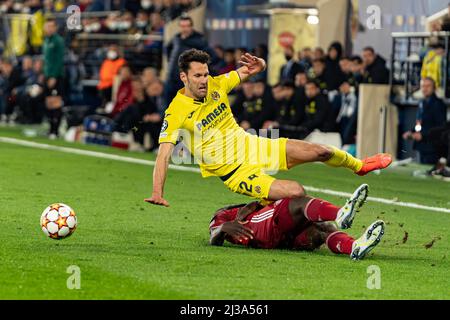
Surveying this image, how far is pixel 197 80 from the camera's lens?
1165cm

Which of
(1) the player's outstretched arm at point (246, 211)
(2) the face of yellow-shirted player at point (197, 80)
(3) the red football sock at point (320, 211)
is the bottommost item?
(1) the player's outstretched arm at point (246, 211)

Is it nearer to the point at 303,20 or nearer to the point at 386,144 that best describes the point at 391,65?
the point at 386,144

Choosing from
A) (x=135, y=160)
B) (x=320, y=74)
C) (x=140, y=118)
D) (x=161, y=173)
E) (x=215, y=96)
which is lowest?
(x=135, y=160)

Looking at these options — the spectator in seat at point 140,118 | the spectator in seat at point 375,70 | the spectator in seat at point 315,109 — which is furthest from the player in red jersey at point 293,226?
the spectator in seat at point 140,118

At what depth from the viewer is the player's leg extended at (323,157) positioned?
38.9 ft

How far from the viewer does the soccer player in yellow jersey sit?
11.4 m

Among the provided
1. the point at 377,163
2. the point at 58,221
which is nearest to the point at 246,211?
the point at 377,163

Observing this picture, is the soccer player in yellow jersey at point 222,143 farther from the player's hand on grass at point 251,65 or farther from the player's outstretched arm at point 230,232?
the player's hand on grass at point 251,65

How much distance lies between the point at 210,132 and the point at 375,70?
1066 centimetres

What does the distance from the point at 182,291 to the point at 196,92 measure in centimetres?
316

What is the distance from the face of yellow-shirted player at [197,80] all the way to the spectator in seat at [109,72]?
16883mm

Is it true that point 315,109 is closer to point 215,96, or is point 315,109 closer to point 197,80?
point 215,96

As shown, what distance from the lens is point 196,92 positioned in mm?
11656
